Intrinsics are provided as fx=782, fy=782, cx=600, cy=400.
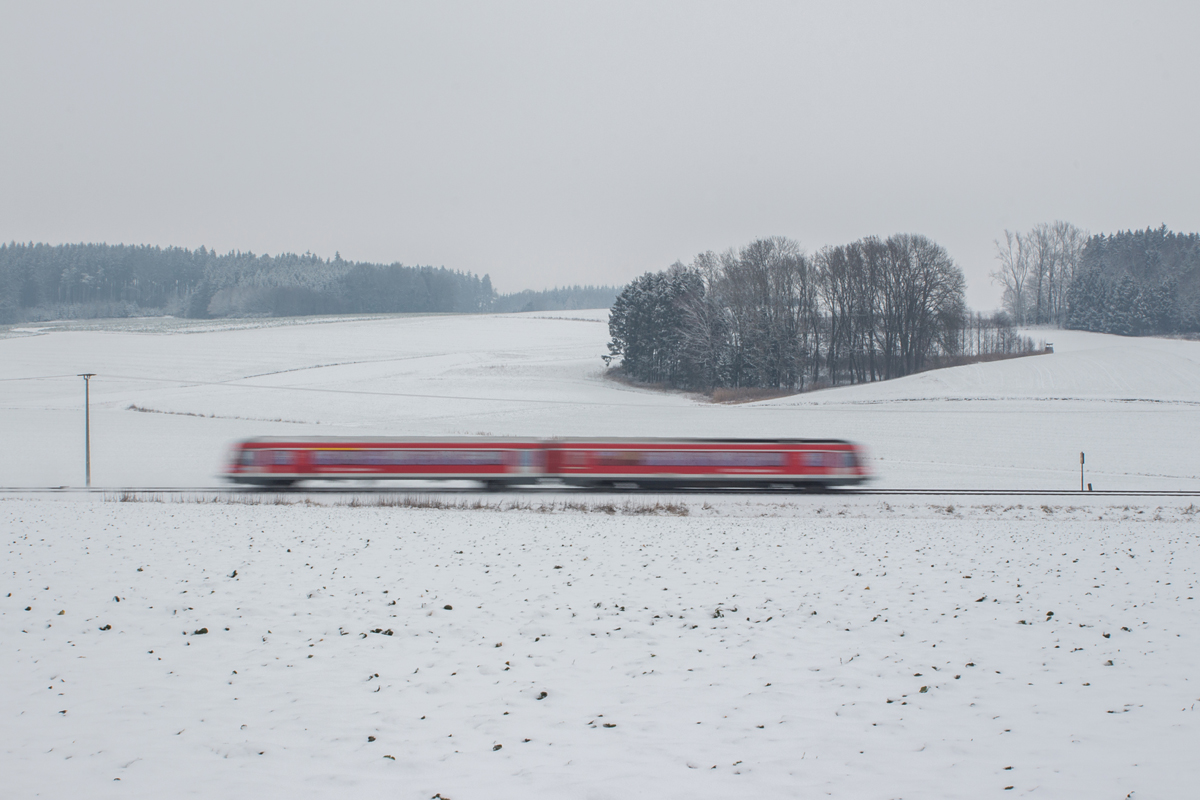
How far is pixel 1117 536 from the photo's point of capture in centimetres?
1703

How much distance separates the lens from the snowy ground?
233 inches

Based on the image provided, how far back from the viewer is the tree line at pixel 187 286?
146375 millimetres

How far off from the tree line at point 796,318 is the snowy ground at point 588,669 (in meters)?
62.3

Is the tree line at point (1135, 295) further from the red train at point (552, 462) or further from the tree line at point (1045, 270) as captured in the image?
the red train at point (552, 462)

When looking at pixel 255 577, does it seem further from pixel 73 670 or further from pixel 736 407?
pixel 736 407

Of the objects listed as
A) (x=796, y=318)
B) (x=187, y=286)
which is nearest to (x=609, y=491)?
(x=796, y=318)

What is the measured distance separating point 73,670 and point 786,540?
12.1 m

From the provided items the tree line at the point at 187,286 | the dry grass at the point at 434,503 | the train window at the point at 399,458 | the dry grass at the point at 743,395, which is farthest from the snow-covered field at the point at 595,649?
the tree line at the point at 187,286

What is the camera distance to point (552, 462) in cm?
2586

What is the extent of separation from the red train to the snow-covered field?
2631 millimetres

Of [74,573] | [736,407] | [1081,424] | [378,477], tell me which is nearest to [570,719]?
[74,573]

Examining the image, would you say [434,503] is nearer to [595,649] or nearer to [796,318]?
[595,649]

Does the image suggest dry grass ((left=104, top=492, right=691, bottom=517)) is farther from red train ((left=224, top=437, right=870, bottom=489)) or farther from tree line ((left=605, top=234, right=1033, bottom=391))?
tree line ((left=605, top=234, right=1033, bottom=391))

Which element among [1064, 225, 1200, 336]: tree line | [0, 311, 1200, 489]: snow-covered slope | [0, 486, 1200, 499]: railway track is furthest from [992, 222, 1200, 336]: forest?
[0, 486, 1200, 499]: railway track
